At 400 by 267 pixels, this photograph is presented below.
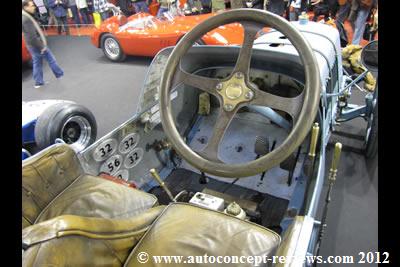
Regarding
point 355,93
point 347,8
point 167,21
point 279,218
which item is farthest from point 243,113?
point 347,8

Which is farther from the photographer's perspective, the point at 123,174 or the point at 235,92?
the point at 123,174

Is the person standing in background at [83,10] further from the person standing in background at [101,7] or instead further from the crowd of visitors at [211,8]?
the person standing in background at [101,7]

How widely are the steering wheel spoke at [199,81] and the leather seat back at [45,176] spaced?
2.49ft

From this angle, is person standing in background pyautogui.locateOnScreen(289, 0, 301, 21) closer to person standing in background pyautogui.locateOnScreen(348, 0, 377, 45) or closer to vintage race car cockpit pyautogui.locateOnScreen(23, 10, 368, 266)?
person standing in background pyautogui.locateOnScreen(348, 0, 377, 45)

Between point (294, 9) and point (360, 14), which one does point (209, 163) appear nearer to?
point (360, 14)

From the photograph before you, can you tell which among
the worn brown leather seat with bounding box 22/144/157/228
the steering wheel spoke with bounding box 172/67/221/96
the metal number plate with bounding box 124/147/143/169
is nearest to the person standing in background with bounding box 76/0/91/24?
the metal number plate with bounding box 124/147/143/169

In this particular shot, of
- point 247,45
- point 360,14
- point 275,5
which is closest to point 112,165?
point 247,45

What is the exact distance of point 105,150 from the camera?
6.66 ft

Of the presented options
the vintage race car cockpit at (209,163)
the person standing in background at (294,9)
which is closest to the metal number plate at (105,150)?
the vintage race car cockpit at (209,163)

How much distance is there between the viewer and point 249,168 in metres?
1.37

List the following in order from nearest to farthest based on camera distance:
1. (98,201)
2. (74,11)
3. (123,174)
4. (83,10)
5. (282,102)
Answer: (282,102) < (98,201) < (123,174) < (83,10) < (74,11)

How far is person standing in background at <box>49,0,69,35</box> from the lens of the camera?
8.70 m

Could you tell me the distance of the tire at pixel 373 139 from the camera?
2600 mm

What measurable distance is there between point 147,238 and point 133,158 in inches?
35.6
